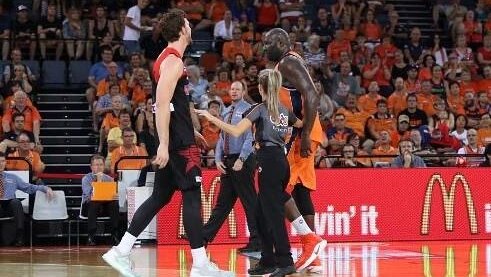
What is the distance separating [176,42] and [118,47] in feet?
37.6

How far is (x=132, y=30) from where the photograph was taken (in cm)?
2144

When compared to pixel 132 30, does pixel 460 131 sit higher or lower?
lower

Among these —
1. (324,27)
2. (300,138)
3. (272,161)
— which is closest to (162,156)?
(272,161)

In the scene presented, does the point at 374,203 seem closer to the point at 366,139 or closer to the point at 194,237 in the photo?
the point at 366,139

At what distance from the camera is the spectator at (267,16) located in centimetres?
2327

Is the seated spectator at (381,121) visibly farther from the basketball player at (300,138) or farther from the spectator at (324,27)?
the basketball player at (300,138)

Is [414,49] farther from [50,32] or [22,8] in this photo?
[22,8]

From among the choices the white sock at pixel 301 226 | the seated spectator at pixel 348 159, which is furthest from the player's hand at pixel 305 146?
the seated spectator at pixel 348 159

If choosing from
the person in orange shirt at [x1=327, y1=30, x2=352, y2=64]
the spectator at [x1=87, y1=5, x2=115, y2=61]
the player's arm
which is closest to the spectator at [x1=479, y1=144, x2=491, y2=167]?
the person in orange shirt at [x1=327, y1=30, x2=352, y2=64]

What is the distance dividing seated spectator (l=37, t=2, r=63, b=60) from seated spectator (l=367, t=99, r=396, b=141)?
6.29 metres

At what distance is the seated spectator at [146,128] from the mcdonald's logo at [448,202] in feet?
14.8

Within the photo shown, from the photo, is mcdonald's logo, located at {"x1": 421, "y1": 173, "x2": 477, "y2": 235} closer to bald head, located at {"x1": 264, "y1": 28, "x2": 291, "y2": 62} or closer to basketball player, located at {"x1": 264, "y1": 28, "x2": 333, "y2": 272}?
basketball player, located at {"x1": 264, "y1": 28, "x2": 333, "y2": 272}

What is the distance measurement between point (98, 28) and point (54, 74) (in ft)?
4.50

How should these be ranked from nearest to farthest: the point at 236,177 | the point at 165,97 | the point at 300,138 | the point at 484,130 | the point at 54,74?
the point at 165,97 < the point at 300,138 < the point at 236,177 < the point at 484,130 < the point at 54,74
